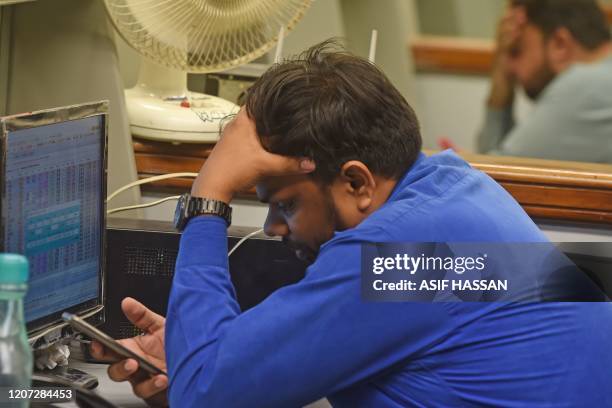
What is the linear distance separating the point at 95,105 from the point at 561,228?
38.2 inches

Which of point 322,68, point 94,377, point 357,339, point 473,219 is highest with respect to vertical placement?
point 322,68

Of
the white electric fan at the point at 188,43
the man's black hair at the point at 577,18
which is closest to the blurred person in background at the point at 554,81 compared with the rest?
the man's black hair at the point at 577,18

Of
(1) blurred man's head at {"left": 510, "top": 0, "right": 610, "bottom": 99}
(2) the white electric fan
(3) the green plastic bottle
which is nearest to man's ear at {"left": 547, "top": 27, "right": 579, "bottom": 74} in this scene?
(1) blurred man's head at {"left": 510, "top": 0, "right": 610, "bottom": 99}

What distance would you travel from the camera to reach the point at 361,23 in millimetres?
4316

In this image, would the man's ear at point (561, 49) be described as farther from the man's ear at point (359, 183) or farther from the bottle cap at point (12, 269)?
the bottle cap at point (12, 269)

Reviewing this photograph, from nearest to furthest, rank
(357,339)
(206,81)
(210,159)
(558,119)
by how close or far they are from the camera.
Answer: (357,339)
(210,159)
(206,81)
(558,119)

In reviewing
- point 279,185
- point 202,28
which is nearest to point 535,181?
point 202,28

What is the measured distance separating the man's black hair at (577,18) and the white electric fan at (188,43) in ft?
7.16

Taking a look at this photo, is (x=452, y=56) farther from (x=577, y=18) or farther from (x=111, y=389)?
(x=111, y=389)

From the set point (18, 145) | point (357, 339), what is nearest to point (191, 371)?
point (357, 339)

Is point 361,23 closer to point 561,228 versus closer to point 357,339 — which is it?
point 561,228

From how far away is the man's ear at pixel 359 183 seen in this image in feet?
5.20

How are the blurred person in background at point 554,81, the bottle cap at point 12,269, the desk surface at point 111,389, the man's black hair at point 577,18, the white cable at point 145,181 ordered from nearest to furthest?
the bottle cap at point 12,269
the desk surface at point 111,389
the white cable at point 145,181
the blurred person in background at point 554,81
the man's black hair at point 577,18

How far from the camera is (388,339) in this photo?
→ 1485 millimetres
